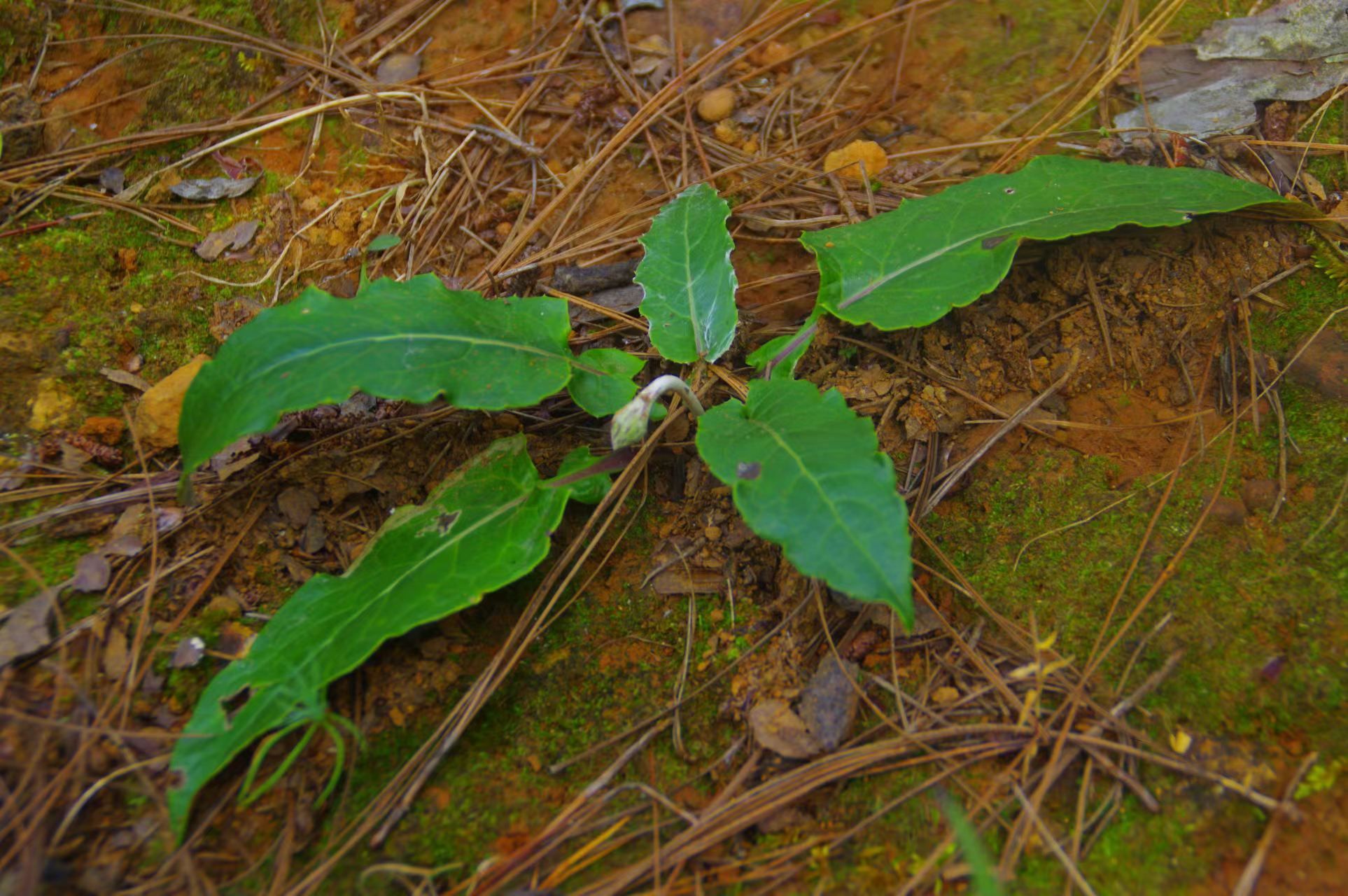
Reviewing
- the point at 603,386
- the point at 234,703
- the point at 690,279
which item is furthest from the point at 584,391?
the point at 234,703

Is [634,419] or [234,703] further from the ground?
[634,419]

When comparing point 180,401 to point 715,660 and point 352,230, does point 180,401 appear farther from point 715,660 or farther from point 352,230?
point 715,660

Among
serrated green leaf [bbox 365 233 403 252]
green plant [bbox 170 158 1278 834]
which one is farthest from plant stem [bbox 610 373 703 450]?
serrated green leaf [bbox 365 233 403 252]

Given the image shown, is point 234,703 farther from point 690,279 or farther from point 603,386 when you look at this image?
point 690,279

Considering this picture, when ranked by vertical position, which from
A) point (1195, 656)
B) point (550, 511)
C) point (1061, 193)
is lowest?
point (1195, 656)

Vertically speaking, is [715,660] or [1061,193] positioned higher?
[1061,193]

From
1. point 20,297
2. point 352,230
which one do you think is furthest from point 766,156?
point 20,297
